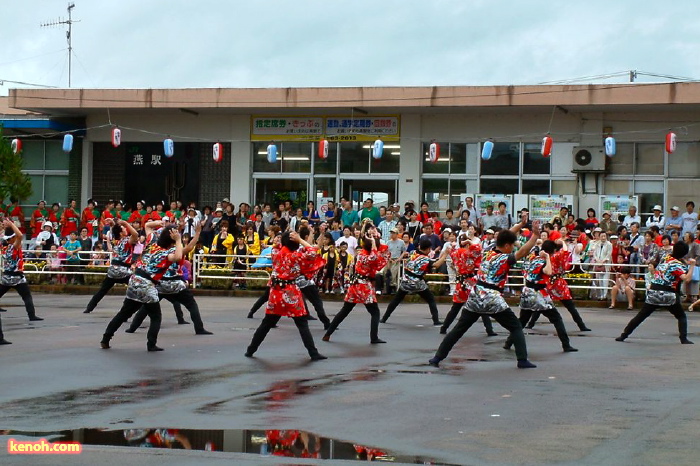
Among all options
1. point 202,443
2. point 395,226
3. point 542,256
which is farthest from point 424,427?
point 395,226

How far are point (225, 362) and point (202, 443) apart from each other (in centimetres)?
474

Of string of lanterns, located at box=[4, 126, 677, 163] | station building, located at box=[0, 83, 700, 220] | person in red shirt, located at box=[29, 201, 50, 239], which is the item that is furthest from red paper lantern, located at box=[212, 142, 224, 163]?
person in red shirt, located at box=[29, 201, 50, 239]

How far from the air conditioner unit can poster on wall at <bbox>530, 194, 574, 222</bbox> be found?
90 centimetres

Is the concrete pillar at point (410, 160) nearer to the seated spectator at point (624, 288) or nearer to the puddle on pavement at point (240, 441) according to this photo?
the seated spectator at point (624, 288)

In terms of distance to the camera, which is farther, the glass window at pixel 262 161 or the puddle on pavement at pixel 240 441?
the glass window at pixel 262 161

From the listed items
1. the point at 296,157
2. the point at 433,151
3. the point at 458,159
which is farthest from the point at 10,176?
the point at 458,159

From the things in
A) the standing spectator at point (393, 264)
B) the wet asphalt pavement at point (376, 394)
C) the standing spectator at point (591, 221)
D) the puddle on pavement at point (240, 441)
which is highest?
the standing spectator at point (591, 221)

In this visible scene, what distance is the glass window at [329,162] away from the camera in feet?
109

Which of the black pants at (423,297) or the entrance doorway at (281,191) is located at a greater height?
the entrance doorway at (281,191)

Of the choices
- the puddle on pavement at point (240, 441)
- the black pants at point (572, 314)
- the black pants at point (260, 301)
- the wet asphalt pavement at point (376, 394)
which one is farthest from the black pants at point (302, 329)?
the black pants at point (260, 301)

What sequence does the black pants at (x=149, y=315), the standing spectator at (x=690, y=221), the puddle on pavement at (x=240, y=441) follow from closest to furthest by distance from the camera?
the puddle on pavement at (x=240, y=441) < the black pants at (x=149, y=315) < the standing spectator at (x=690, y=221)

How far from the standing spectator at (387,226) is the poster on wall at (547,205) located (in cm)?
507

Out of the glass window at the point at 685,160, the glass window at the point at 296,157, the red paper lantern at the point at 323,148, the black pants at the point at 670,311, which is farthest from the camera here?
the glass window at the point at 296,157

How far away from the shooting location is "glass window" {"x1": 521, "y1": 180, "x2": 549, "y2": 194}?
102 ft
